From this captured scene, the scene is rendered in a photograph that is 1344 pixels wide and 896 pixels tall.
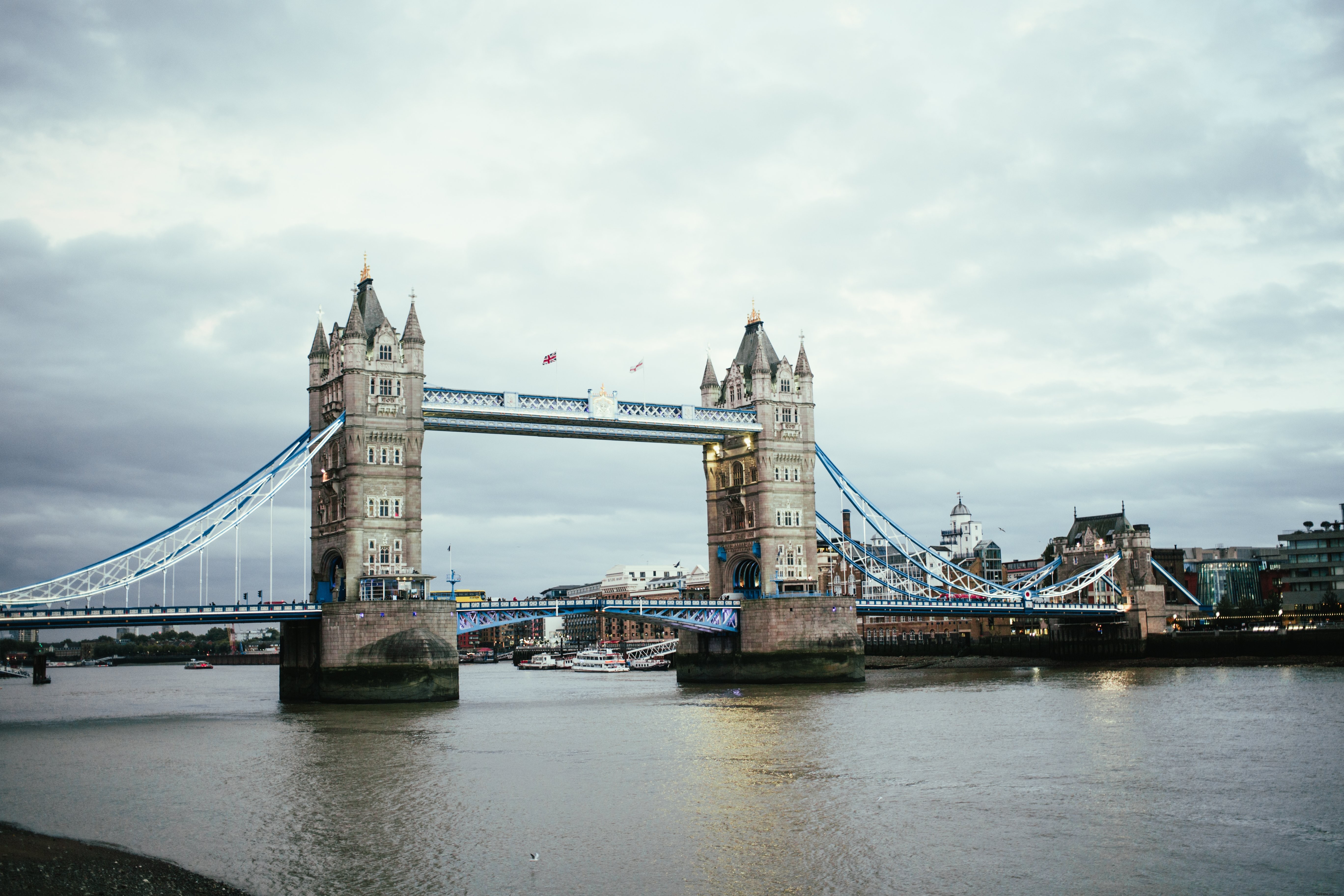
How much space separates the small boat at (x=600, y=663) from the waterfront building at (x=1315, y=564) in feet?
215

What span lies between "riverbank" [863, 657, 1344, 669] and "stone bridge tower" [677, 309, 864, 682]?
17.3 ft

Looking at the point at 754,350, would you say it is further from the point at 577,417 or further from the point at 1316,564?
the point at 1316,564

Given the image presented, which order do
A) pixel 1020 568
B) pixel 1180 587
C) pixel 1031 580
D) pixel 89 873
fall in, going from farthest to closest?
1. pixel 1020 568
2. pixel 1180 587
3. pixel 1031 580
4. pixel 89 873

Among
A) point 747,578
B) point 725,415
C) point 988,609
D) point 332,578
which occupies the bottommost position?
point 988,609

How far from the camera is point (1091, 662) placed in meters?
103

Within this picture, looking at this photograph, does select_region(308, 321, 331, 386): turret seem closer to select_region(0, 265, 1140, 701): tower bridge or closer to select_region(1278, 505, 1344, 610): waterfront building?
select_region(0, 265, 1140, 701): tower bridge

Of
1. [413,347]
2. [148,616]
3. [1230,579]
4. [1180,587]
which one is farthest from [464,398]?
[1230,579]

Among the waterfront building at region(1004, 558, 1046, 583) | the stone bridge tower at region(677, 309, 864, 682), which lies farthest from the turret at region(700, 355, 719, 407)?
the waterfront building at region(1004, 558, 1046, 583)

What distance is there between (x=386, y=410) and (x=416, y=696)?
15374mm

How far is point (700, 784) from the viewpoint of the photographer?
33.9 metres

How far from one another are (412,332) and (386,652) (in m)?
17.6

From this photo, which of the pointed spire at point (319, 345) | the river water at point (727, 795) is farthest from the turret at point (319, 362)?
the river water at point (727, 795)

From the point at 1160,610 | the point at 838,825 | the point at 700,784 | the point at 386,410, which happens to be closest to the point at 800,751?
the point at 700,784

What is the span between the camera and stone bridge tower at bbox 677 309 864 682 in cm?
7512
